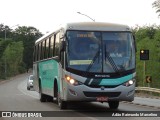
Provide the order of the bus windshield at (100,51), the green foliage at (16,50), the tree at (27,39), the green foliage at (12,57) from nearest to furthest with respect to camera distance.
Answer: the bus windshield at (100,51), the green foliage at (16,50), the green foliage at (12,57), the tree at (27,39)

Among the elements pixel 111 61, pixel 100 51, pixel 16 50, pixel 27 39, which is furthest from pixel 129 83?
pixel 27 39

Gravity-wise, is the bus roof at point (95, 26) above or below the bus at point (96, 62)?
above

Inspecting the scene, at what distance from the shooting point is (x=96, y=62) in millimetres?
17391

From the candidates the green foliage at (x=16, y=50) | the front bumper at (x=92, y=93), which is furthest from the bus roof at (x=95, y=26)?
the green foliage at (x=16, y=50)

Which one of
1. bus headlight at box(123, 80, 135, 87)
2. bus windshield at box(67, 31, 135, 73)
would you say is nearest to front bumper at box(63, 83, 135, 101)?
bus headlight at box(123, 80, 135, 87)

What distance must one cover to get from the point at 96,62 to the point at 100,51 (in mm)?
465

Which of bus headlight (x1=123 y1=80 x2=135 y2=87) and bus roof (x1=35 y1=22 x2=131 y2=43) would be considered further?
bus roof (x1=35 y1=22 x2=131 y2=43)

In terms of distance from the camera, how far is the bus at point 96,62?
17.2m

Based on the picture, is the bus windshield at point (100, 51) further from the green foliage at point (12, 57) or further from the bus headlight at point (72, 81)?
the green foliage at point (12, 57)

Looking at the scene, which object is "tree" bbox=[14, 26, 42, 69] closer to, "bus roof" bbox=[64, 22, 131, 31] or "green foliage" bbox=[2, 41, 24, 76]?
"green foliage" bbox=[2, 41, 24, 76]

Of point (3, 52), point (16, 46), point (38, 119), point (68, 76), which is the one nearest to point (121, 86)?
point (68, 76)

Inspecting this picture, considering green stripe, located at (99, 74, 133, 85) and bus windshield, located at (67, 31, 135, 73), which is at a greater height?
bus windshield, located at (67, 31, 135, 73)

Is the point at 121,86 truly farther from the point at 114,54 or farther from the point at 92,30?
the point at 92,30

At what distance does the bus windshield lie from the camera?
17375 mm
